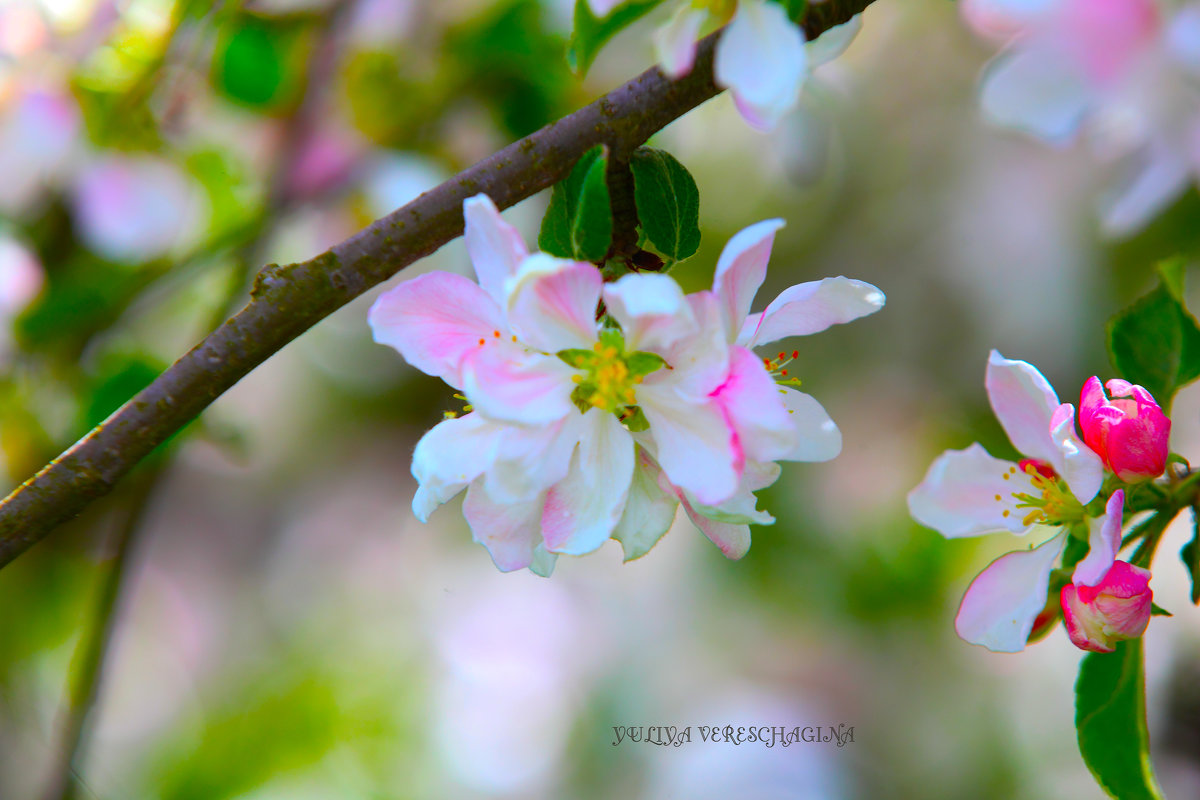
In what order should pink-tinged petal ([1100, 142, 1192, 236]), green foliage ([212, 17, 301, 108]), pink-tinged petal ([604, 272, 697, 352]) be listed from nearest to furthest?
pink-tinged petal ([604, 272, 697, 352]) → pink-tinged petal ([1100, 142, 1192, 236]) → green foliage ([212, 17, 301, 108])

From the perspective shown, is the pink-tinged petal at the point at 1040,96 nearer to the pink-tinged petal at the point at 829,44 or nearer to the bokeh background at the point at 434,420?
the pink-tinged petal at the point at 829,44

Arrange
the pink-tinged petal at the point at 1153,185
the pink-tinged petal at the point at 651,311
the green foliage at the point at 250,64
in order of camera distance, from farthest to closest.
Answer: the green foliage at the point at 250,64, the pink-tinged petal at the point at 1153,185, the pink-tinged petal at the point at 651,311

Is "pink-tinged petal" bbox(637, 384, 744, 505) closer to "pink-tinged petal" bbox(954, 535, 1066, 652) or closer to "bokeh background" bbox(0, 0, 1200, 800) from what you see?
"pink-tinged petal" bbox(954, 535, 1066, 652)

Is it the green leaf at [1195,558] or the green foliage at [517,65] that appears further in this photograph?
the green foliage at [517,65]

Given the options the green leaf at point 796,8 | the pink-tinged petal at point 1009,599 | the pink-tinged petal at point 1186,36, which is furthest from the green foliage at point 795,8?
the pink-tinged petal at point 1186,36

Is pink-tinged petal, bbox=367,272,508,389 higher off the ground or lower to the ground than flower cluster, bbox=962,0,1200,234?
higher

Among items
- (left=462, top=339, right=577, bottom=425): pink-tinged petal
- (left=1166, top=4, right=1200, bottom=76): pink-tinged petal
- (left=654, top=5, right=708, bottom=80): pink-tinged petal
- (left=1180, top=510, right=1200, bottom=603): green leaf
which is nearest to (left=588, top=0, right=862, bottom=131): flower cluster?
(left=654, top=5, right=708, bottom=80): pink-tinged petal

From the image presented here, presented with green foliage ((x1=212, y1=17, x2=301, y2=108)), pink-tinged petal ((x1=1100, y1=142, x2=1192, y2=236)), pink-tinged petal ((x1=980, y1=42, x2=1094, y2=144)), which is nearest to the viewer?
pink-tinged petal ((x1=980, y1=42, x2=1094, y2=144))
